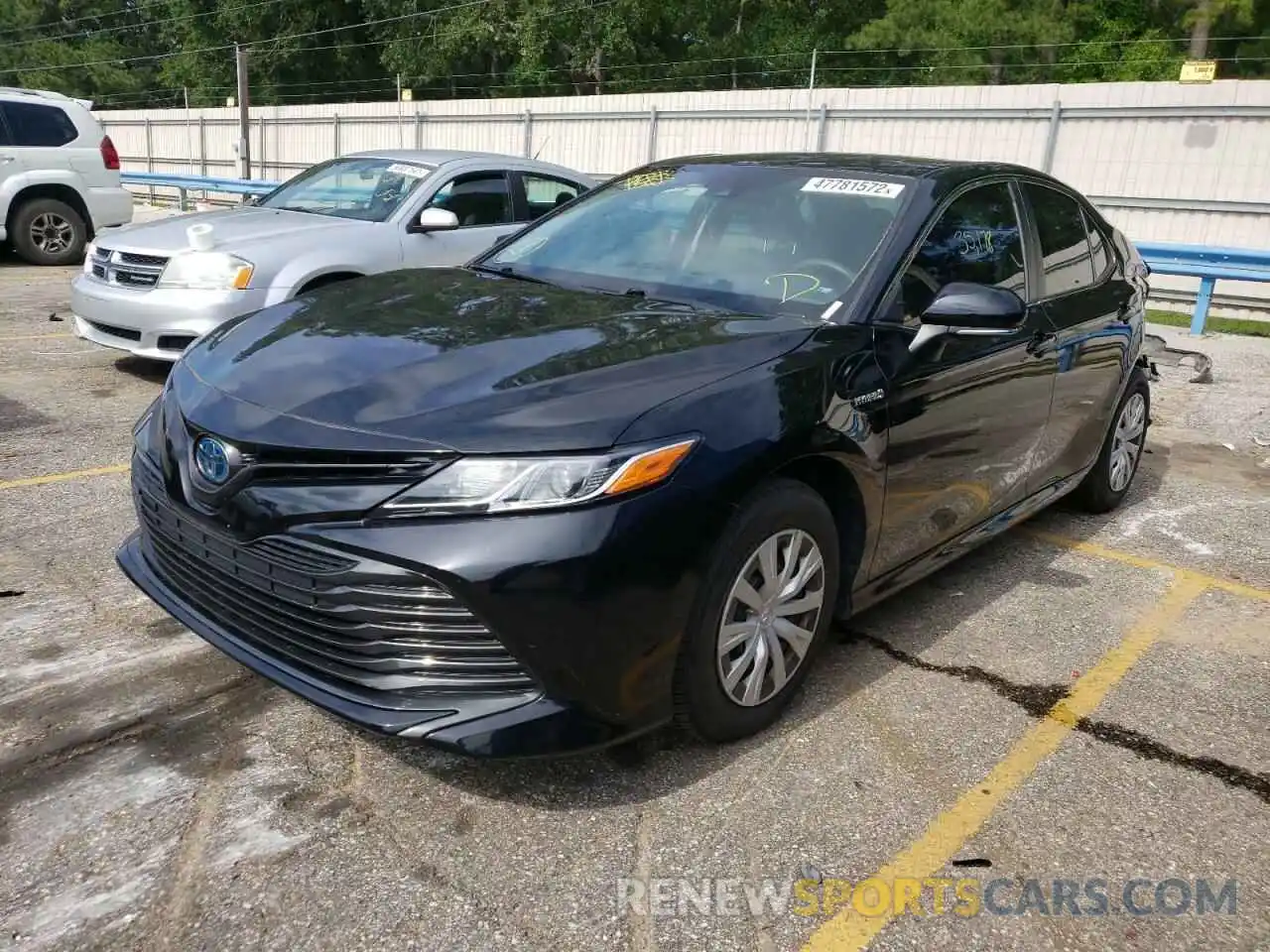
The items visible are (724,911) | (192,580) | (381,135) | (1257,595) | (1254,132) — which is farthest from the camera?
(381,135)

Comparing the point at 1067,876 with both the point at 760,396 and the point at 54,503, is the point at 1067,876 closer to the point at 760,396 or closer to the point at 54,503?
the point at 760,396

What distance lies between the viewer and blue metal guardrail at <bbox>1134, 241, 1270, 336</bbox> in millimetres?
10844

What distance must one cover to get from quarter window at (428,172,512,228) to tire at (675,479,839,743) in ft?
17.0

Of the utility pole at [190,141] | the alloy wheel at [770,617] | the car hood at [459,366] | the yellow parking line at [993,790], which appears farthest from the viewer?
the utility pole at [190,141]

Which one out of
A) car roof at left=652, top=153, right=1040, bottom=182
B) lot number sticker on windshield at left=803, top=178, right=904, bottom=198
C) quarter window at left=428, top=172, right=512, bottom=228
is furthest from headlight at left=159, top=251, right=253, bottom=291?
lot number sticker on windshield at left=803, top=178, right=904, bottom=198

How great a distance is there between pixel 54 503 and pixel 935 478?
3687 millimetres

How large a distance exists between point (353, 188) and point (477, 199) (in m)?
0.89

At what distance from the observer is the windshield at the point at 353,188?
291 inches

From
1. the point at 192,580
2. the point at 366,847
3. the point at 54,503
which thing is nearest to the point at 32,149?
the point at 54,503

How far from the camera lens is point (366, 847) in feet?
8.33

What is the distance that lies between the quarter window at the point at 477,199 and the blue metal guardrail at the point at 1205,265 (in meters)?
6.51

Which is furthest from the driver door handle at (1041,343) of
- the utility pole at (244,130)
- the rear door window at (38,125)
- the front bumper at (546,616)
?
the utility pole at (244,130)

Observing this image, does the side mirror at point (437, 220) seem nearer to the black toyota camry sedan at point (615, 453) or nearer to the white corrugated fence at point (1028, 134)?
the black toyota camry sedan at point (615, 453)

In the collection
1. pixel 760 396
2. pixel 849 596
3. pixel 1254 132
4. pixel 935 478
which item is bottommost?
pixel 849 596
